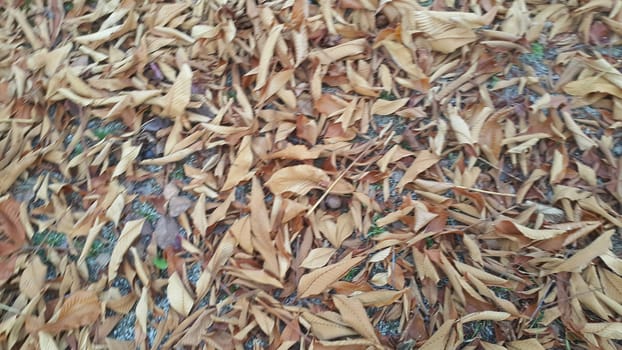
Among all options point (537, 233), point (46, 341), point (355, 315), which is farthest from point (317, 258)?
Answer: point (46, 341)

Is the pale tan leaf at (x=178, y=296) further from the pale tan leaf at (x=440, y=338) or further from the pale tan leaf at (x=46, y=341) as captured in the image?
the pale tan leaf at (x=440, y=338)

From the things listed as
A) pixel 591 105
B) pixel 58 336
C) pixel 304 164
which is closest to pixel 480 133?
pixel 591 105

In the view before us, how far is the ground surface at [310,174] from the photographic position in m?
1.26

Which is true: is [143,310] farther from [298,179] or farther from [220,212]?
[298,179]

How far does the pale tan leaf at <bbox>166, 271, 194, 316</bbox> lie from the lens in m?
1.29

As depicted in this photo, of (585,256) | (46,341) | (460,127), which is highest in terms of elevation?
(460,127)

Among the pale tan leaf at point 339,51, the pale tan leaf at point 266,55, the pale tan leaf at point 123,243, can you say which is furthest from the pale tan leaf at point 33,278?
the pale tan leaf at point 339,51

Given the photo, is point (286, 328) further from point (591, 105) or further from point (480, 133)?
point (591, 105)

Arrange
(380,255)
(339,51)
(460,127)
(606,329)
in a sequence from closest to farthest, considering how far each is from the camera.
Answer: (606,329) < (380,255) < (460,127) < (339,51)

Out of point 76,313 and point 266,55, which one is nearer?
point 76,313

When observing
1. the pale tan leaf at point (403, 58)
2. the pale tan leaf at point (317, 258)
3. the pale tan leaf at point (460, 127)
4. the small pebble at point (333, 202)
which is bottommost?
the pale tan leaf at point (317, 258)

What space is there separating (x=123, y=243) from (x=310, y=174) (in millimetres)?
477

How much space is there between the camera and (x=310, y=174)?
4.50 feet

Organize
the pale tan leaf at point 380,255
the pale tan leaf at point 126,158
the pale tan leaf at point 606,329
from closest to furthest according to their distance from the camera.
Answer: the pale tan leaf at point 606,329, the pale tan leaf at point 380,255, the pale tan leaf at point 126,158
